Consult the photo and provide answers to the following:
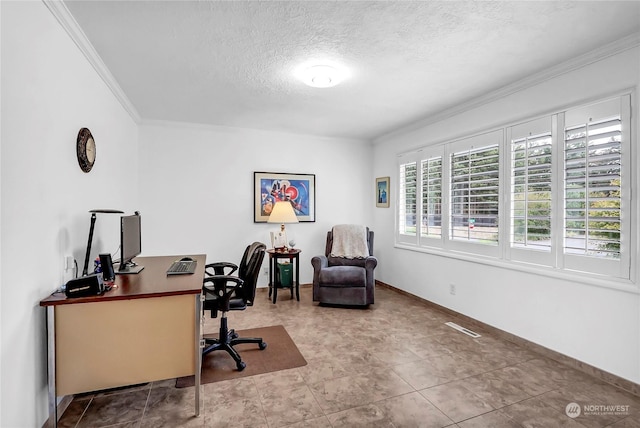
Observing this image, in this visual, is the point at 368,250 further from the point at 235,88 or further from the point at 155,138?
the point at 155,138

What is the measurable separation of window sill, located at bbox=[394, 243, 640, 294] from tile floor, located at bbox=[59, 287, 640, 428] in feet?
2.34

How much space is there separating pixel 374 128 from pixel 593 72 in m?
2.63

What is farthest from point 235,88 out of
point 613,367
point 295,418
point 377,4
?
point 613,367

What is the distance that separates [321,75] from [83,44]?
1774 millimetres

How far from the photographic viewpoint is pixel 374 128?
4.72 metres

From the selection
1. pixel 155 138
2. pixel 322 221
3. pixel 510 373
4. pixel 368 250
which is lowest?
pixel 510 373

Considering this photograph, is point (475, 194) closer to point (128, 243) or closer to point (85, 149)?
point (128, 243)

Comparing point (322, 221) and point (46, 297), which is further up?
point (322, 221)

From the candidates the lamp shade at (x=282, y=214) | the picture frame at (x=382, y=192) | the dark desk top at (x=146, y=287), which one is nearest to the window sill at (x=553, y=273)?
the picture frame at (x=382, y=192)

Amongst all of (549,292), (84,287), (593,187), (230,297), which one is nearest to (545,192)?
(593,187)

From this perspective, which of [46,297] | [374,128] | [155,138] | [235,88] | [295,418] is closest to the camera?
[46,297]

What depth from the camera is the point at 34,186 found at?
1.67 m

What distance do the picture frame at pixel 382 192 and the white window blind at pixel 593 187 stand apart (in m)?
2.67

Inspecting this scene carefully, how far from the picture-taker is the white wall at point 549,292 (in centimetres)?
226
